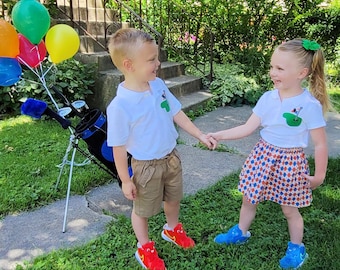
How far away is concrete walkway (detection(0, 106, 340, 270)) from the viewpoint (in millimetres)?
2531

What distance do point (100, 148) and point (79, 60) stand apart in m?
3.13

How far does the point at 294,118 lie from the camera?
2.02 m

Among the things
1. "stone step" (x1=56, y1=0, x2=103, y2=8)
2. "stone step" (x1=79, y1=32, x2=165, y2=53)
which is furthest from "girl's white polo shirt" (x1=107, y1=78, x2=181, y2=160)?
"stone step" (x1=56, y1=0, x2=103, y2=8)

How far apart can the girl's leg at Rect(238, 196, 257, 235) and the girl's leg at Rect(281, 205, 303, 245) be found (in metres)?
0.21

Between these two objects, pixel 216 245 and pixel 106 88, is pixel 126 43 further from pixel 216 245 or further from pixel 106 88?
pixel 106 88

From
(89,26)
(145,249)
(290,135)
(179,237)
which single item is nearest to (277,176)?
(290,135)

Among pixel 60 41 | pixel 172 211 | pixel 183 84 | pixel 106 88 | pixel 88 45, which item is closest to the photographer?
pixel 172 211

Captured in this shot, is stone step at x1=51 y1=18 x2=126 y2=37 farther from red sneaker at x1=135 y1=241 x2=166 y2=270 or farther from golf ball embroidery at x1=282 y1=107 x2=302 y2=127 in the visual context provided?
golf ball embroidery at x1=282 y1=107 x2=302 y2=127

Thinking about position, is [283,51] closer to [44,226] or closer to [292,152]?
[292,152]

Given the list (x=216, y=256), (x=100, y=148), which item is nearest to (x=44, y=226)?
(x=100, y=148)

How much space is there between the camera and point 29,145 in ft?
13.8

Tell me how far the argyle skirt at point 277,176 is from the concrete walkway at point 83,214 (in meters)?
1.12

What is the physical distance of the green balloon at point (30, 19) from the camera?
8.23 feet

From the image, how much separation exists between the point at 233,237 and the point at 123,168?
37.2 inches
